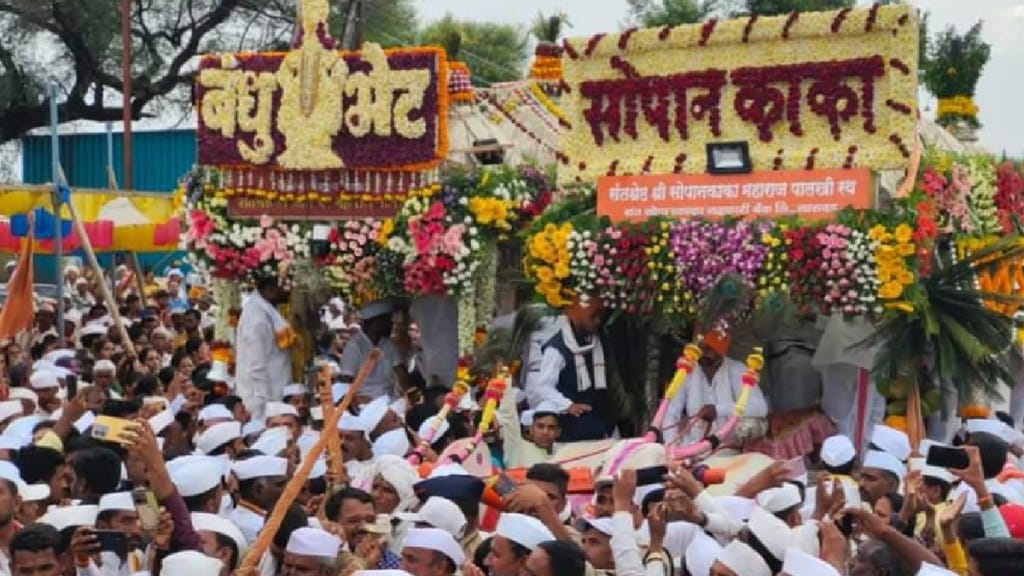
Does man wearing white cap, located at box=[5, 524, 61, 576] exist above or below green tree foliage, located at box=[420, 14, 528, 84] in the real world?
below

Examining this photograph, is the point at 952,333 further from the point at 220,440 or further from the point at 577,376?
the point at 220,440

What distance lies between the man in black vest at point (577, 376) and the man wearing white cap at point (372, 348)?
8.02ft

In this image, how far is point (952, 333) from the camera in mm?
12797

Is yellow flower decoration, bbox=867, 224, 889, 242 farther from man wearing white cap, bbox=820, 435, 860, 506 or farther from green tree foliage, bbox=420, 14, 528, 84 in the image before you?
green tree foliage, bbox=420, 14, 528, 84

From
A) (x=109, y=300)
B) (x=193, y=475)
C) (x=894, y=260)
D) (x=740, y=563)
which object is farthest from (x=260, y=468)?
(x=109, y=300)

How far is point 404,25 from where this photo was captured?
40062 mm

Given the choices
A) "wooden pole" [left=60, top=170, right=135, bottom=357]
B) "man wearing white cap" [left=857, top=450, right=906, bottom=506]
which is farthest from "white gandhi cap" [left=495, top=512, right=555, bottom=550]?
"wooden pole" [left=60, top=170, right=135, bottom=357]

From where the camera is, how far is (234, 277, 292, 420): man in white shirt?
15773 millimetres

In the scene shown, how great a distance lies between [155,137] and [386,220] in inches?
782

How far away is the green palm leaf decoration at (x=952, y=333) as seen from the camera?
12.8m

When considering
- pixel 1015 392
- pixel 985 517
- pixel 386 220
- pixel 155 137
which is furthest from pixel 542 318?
pixel 155 137

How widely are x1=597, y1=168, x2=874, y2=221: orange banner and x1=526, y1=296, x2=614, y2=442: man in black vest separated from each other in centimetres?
72

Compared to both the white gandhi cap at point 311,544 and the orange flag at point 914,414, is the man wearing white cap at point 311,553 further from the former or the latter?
the orange flag at point 914,414

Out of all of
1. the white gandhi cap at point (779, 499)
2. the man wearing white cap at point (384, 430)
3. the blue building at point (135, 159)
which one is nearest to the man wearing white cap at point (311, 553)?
the white gandhi cap at point (779, 499)
